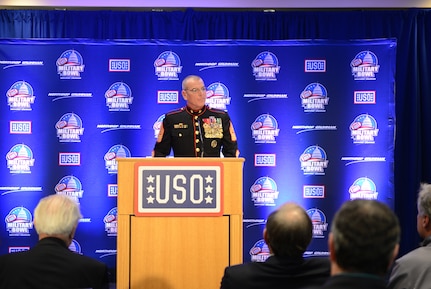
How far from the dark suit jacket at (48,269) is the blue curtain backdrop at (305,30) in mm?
4294

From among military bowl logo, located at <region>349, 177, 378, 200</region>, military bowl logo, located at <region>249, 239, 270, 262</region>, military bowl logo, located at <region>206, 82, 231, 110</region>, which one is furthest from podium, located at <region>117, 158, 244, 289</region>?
military bowl logo, located at <region>349, 177, 378, 200</region>

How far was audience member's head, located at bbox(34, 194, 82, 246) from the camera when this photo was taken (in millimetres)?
2227

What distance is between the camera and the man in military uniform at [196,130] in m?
4.38

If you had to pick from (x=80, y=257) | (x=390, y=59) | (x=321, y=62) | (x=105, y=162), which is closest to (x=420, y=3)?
(x=390, y=59)

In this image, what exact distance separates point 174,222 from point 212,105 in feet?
10.4

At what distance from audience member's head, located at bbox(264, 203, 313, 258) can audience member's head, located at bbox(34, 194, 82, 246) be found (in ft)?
2.65

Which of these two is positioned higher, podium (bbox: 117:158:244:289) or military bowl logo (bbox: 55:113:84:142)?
military bowl logo (bbox: 55:113:84:142)

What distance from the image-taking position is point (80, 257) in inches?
87.0

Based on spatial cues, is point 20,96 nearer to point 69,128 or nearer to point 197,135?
point 69,128

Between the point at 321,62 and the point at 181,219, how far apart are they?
351cm

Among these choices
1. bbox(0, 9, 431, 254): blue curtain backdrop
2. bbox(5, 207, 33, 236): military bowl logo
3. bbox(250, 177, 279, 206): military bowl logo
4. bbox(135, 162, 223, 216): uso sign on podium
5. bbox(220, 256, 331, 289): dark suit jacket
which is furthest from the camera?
bbox(0, 9, 431, 254): blue curtain backdrop

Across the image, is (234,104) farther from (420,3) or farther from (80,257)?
(80,257)

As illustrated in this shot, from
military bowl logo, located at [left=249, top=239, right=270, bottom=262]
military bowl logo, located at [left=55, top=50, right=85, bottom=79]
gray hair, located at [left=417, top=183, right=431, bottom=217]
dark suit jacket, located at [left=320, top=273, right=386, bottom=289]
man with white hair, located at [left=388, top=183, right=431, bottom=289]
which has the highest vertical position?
military bowl logo, located at [left=55, top=50, right=85, bottom=79]

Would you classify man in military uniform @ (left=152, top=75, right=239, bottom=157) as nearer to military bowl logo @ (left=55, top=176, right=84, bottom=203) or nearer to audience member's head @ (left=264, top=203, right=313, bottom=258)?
military bowl logo @ (left=55, top=176, right=84, bottom=203)
